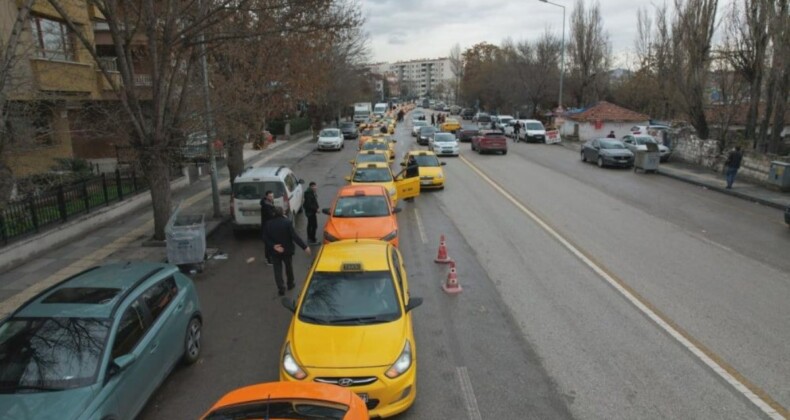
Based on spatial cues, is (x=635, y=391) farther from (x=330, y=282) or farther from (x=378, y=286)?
(x=330, y=282)

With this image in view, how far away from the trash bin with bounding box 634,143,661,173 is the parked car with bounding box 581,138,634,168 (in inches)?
34.5

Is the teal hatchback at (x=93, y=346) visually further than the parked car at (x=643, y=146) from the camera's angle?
No

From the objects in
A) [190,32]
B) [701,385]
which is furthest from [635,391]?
[190,32]

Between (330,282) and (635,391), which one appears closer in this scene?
(635,391)

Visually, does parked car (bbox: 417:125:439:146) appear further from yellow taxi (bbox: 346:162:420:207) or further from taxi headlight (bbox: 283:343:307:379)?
taxi headlight (bbox: 283:343:307:379)

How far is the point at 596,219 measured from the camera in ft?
50.1

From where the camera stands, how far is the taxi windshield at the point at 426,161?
20.7 m

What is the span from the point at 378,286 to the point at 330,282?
0.65 meters

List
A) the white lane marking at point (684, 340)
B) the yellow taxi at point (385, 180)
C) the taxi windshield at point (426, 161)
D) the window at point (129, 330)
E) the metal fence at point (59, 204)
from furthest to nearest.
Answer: the taxi windshield at point (426, 161), the yellow taxi at point (385, 180), the metal fence at point (59, 204), the white lane marking at point (684, 340), the window at point (129, 330)

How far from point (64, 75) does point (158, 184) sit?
10.4 meters

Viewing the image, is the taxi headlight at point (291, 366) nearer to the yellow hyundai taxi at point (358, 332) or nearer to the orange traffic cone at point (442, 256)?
the yellow hyundai taxi at point (358, 332)

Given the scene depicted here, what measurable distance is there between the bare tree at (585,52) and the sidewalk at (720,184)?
90.6 ft

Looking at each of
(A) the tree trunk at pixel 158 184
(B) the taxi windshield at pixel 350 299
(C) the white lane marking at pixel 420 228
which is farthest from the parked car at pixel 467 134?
(B) the taxi windshield at pixel 350 299

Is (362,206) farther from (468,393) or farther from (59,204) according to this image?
(59,204)
